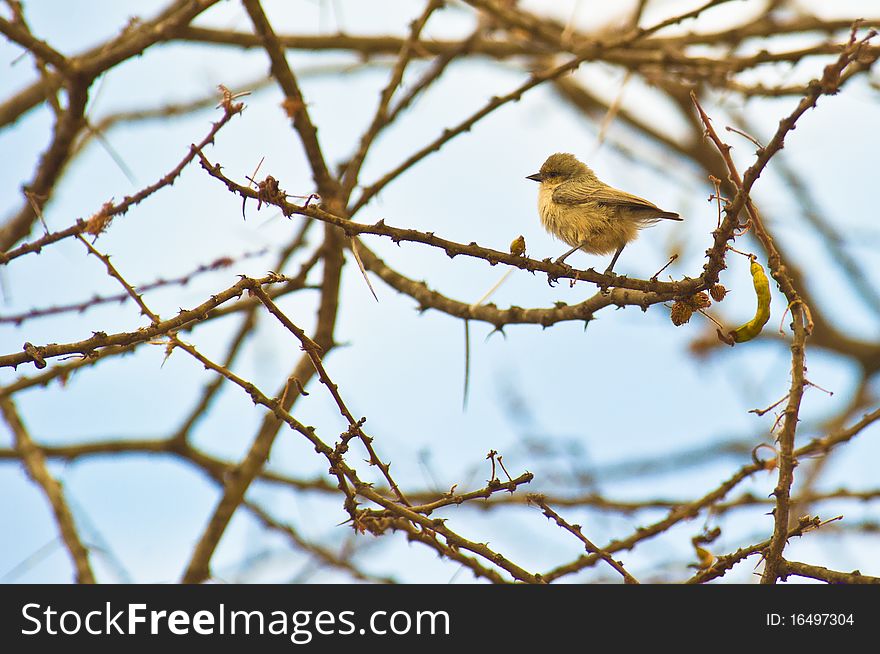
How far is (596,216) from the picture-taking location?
5414mm

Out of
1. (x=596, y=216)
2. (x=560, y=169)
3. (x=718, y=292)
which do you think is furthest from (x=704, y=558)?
(x=560, y=169)

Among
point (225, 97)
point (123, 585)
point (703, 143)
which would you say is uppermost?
point (703, 143)

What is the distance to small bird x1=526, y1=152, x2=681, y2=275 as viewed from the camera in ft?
17.4

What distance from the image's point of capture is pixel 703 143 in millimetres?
10219

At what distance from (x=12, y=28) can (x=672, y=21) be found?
3.52m

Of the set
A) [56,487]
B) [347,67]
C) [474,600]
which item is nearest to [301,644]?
[474,600]

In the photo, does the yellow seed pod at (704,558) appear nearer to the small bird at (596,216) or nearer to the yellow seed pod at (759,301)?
the yellow seed pod at (759,301)

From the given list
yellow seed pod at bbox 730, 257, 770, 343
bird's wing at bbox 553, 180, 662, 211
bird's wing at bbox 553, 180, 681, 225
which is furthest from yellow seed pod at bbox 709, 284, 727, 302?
bird's wing at bbox 553, 180, 662, 211

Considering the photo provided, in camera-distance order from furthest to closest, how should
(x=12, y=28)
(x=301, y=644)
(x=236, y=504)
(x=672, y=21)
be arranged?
(x=236, y=504) → (x=672, y=21) → (x=12, y=28) → (x=301, y=644)

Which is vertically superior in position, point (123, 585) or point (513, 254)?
point (513, 254)

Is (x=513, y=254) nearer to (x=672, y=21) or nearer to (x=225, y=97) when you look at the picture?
(x=225, y=97)

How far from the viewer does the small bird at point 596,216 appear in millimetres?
5312

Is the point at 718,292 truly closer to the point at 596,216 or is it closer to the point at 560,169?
the point at 596,216

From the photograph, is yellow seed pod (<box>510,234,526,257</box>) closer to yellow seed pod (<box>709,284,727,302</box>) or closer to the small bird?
yellow seed pod (<box>709,284,727,302</box>)
